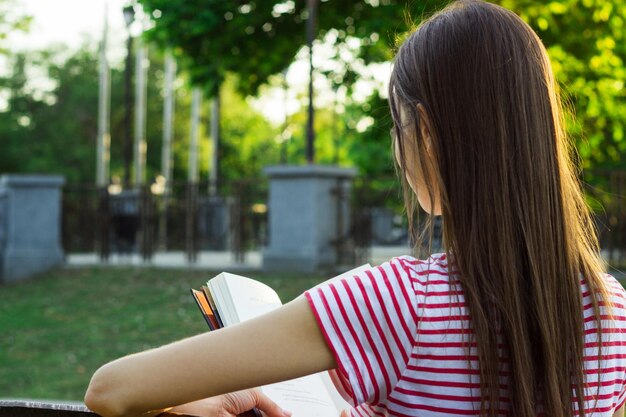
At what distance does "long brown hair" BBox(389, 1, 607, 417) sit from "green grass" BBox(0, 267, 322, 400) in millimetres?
5570

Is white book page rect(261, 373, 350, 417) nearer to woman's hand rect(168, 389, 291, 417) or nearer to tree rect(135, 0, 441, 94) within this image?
woman's hand rect(168, 389, 291, 417)

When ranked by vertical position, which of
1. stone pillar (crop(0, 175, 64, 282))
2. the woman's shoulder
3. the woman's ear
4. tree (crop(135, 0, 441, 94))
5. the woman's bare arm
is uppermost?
tree (crop(135, 0, 441, 94))

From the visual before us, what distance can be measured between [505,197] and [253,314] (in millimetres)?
517

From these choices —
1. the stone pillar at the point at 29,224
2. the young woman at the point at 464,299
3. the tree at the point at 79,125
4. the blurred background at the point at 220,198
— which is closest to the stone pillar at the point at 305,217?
the blurred background at the point at 220,198

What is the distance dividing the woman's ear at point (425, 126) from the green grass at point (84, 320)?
5.54 meters

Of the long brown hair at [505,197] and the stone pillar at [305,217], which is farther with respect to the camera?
the stone pillar at [305,217]

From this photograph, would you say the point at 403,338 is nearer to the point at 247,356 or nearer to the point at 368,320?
the point at 368,320

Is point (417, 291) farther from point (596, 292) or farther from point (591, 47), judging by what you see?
point (591, 47)

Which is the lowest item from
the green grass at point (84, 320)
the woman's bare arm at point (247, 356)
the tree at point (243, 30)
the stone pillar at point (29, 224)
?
the green grass at point (84, 320)

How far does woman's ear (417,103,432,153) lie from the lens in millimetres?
1287

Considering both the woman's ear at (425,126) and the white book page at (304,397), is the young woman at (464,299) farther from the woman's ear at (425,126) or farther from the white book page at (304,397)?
the white book page at (304,397)

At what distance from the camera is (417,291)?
119 centimetres

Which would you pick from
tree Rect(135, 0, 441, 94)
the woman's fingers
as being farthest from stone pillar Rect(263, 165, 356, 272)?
the woman's fingers

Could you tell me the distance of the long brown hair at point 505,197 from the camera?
121 cm
